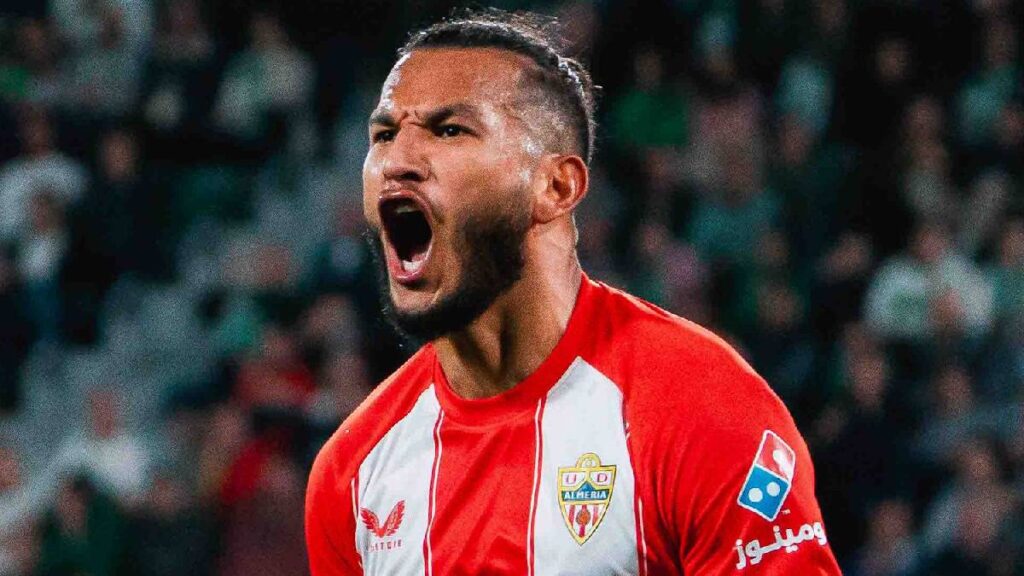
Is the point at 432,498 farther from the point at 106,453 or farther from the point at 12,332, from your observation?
the point at 12,332

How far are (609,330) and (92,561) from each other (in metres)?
5.03

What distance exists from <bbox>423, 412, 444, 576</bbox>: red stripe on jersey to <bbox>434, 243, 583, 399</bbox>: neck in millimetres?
90

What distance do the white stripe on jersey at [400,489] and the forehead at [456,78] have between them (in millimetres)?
618

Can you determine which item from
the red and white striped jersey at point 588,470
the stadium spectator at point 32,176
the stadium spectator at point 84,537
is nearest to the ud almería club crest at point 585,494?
the red and white striped jersey at point 588,470

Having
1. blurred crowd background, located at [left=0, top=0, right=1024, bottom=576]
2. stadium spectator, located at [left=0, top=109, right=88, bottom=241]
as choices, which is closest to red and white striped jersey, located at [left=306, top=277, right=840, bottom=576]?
blurred crowd background, located at [left=0, top=0, right=1024, bottom=576]

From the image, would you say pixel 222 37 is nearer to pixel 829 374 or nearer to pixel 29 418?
pixel 29 418

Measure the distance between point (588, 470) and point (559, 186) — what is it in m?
0.55

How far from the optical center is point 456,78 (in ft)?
9.78

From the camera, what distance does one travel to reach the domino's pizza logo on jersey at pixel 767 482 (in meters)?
2.69

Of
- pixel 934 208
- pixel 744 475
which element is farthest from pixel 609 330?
pixel 934 208

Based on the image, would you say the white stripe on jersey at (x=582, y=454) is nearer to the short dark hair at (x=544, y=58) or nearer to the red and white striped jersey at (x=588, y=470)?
the red and white striped jersey at (x=588, y=470)

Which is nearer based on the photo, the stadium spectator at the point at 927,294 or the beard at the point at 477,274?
the beard at the point at 477,274

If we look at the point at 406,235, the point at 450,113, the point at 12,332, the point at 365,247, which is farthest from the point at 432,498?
the point at 12,332

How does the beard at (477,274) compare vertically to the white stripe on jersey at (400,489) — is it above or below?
above
